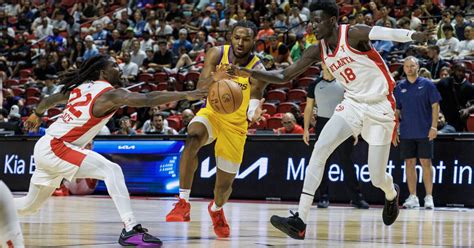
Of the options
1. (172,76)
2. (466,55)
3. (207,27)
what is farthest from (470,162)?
(207,27)

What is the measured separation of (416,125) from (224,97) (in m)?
5.37

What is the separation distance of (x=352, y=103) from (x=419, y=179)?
5.31 m

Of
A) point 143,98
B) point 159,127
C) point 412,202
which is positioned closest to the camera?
point 143,98

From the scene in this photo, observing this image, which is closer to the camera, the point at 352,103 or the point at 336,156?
the point at 352,103

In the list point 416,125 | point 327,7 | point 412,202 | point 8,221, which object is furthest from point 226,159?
point 416,125

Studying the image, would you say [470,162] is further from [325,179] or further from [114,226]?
[114,226]

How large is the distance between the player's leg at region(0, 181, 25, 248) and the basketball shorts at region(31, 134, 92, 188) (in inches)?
102

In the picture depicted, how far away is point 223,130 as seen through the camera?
301 inches

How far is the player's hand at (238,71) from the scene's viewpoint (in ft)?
22.3

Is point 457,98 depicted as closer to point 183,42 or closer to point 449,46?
point 449,46

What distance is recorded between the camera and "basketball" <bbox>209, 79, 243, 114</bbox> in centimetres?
712

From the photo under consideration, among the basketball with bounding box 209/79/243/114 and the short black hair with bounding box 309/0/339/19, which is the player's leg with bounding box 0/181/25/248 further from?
the short black hair with bounding box 309/0/339/19

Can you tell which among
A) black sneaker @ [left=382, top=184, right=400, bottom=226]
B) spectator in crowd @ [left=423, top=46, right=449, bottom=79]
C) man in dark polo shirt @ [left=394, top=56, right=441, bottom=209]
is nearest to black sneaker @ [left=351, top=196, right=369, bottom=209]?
man in dark polo shirt @ [left=394, top=56, right=441, bottom=209]

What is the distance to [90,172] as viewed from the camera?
635cm
